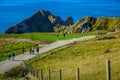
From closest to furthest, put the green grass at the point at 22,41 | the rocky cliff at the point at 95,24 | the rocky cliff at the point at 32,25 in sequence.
A: the green grass at the point at 22,41, the rocky cliff at the point at 95,24, the rocky cliff at the point at 32,25

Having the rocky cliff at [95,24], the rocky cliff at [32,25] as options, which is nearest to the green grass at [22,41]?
the rocky cliff at [95,24]

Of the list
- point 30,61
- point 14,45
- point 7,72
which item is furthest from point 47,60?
point 14,45

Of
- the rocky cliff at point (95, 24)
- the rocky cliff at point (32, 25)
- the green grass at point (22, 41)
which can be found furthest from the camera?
the rocky cliff at point (32, 25)

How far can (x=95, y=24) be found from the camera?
14912 centimetres

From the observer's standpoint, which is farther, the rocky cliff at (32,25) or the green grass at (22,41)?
the rocky cliff at (32,25)

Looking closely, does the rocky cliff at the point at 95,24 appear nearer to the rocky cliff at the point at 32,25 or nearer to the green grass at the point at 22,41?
the rocky cliff at the point at 32,25

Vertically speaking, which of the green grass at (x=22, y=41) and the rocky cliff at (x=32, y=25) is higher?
the rocky cliff at (x=32, y=25)

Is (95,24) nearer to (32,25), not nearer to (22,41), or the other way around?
(32,25)

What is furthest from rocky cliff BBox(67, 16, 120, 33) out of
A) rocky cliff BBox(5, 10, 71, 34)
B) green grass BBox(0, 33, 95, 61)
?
green grass BBox(0, 33, 95, 61)

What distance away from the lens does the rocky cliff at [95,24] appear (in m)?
142

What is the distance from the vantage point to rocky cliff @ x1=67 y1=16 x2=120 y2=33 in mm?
141738

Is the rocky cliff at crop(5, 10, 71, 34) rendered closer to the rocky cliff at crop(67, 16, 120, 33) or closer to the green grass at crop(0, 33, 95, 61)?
the rocky cliff at crop(67, 16, 120, 33)

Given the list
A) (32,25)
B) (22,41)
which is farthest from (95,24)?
(22,41)

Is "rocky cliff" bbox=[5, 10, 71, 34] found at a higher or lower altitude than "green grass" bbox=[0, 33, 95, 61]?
higher
